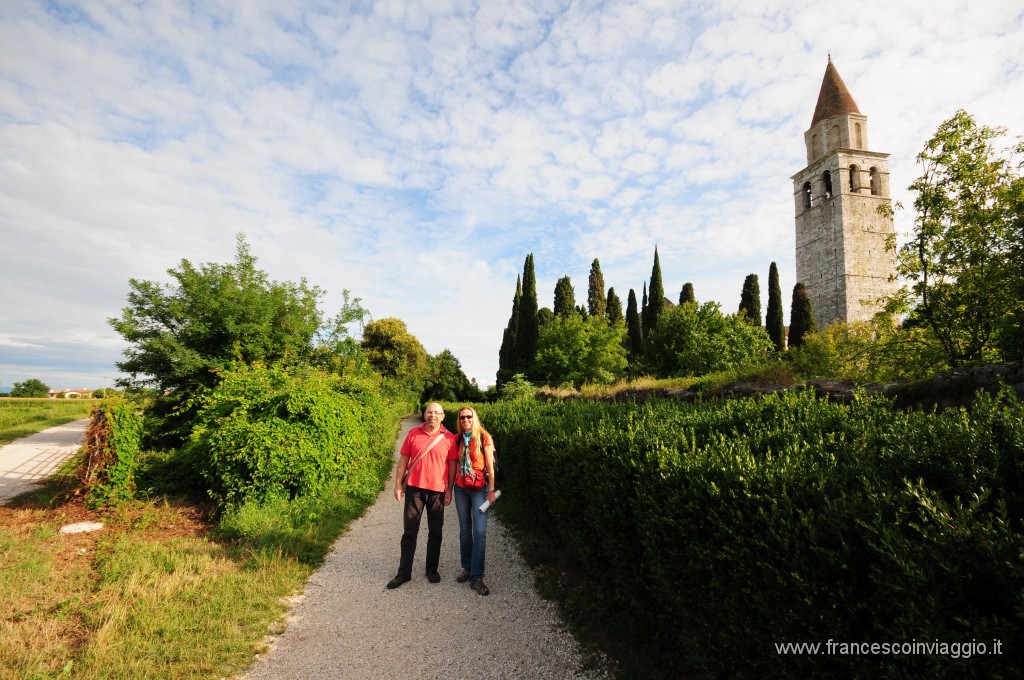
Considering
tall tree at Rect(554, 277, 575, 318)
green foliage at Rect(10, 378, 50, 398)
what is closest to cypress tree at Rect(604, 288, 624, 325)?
tall tree at Rect(554, 277, 575, 318)

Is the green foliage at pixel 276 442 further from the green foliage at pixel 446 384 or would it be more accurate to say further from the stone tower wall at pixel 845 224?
the stone tower wall at pixel 845 224

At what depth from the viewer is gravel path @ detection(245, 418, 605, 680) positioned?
3.59 meters

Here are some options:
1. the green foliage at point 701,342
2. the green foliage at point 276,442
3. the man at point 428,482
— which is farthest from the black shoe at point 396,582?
the green foliage at point 701,342

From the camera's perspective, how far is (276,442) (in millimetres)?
7426

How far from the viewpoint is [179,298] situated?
11828 mm

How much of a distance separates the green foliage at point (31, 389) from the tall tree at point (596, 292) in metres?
49.3

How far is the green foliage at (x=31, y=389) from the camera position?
38.9 m

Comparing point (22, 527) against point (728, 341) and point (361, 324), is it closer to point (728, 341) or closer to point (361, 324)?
point (361, 324)

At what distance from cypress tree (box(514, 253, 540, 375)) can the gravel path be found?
112 ft

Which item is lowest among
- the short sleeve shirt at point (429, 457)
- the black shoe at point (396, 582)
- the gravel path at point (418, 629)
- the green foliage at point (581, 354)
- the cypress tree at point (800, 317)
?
the gravel path at point (418, 629)

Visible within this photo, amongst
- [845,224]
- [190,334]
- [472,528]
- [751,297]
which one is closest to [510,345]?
[751,297]

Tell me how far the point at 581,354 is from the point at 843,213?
23.6m

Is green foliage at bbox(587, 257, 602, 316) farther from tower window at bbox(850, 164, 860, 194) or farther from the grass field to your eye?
the grass field

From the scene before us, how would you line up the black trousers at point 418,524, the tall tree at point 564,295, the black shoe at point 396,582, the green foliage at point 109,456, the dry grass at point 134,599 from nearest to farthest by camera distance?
the dry grass at point 134,599, the black shoe at point 396,582, the black trousers at point 418,524, the green foliage at point 109,456, the tall tree at point 564,295
